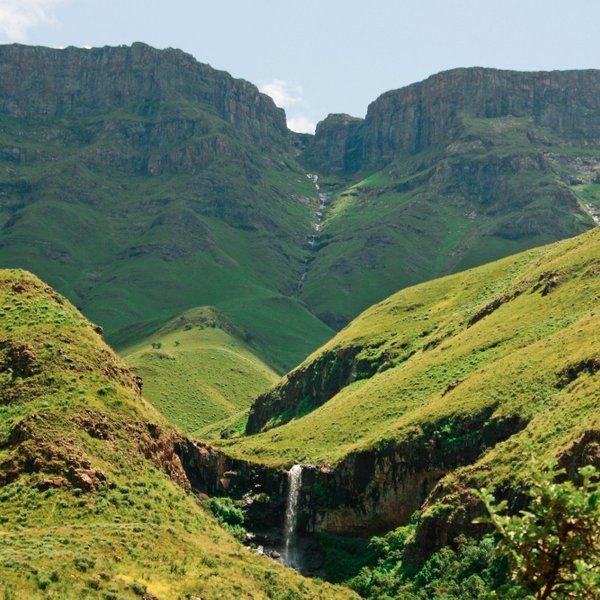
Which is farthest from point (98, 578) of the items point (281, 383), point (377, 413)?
point (281, 383)

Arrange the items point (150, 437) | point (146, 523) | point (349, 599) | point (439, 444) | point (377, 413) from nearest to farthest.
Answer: point (146, 523)
point (349, 599)
point (150, 437)
point (439, 444)
point (377, 413)

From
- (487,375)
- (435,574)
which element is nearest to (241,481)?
(435,574)

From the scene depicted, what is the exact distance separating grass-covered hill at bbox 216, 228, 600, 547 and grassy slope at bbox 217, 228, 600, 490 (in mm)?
238

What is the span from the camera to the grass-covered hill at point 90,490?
199ft

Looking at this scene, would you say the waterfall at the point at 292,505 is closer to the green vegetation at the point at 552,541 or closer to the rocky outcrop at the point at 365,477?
the rocky outcrop at the point at 365,477

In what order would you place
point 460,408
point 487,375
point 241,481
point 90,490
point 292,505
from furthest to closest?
point 241,481 < point 487,375 < point 292,505 < point 460,408 < point 90,490

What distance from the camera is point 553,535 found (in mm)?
26641

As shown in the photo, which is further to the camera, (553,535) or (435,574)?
(435,574)

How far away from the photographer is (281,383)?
191000 millimetres

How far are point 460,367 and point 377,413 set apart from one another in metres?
13.7

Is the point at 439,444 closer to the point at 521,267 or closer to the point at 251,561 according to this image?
the point at 251,561

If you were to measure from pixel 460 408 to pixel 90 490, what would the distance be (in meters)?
48.7

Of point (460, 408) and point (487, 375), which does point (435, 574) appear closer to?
point (460, 408)

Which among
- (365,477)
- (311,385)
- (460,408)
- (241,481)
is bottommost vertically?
(241,481)
